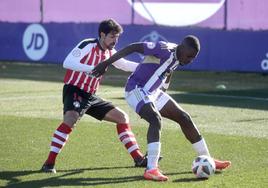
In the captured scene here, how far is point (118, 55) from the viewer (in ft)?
30.8

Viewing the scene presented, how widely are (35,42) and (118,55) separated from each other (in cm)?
1978

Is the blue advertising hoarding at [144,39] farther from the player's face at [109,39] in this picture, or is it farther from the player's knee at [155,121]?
the player's knee at [155,121]

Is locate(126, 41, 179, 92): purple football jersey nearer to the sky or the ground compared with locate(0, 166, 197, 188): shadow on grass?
nearer to the sky

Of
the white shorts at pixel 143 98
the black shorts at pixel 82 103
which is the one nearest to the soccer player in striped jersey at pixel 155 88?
the white shorts at pixel 143 98

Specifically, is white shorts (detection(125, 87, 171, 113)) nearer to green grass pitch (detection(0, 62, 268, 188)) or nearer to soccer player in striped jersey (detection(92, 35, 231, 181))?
soccer player in striped jersey (detection(92, 35, 231, 181))

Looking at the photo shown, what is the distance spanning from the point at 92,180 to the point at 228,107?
798cm

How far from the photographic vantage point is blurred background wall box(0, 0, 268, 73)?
23812 millimetres

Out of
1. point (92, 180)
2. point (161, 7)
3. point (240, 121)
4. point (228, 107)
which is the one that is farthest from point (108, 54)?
point (161, 7)

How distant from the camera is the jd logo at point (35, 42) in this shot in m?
28.6

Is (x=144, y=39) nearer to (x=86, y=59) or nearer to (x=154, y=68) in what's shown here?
(x=86, y=59)

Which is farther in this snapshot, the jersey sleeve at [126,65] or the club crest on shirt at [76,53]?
the jersey sleeve at [126,65]

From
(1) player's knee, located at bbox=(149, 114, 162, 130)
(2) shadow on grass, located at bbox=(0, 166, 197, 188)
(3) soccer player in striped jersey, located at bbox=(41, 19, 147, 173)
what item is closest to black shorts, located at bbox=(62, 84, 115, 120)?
(3) soccer player in striped jersey, located at bbox=(41, 19, 147, 173)

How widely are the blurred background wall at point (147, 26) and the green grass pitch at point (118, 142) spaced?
78.2 inches

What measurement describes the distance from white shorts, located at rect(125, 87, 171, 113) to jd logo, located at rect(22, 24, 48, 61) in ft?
62.5
